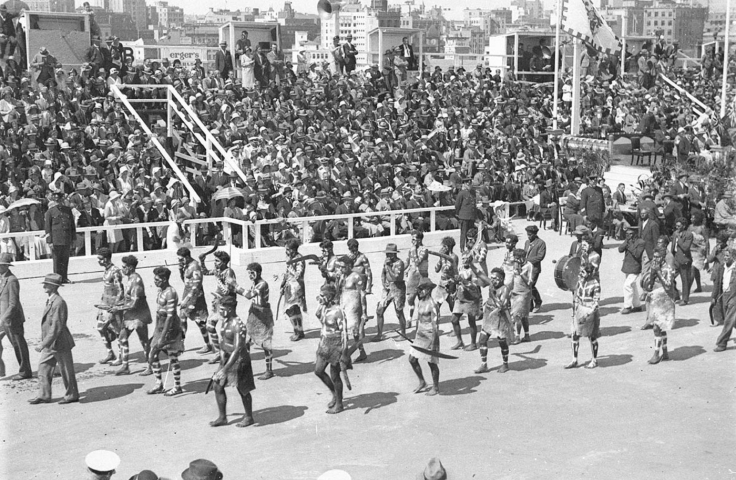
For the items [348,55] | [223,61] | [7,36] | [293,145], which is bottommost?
[293,145]

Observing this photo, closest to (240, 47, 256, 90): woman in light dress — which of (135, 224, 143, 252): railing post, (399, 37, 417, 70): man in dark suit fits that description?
(399, 37, 417, 70): man in dark suit

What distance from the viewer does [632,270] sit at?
57.6ft

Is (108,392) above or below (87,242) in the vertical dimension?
below

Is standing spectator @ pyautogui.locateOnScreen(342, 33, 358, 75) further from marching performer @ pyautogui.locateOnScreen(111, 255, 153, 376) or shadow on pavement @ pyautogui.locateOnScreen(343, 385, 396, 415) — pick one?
shadow on pavement @ pyautogui.locateOnScreen(343, 385, 396, 415)

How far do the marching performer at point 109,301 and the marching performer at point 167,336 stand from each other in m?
1.15

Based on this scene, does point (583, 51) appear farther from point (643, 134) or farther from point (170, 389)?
point (170, 389)

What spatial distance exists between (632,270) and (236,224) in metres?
8.60

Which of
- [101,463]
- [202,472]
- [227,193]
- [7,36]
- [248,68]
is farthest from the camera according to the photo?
[248,68]

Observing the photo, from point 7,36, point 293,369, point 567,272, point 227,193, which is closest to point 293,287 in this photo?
point 293,369

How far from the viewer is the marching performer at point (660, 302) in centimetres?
1460

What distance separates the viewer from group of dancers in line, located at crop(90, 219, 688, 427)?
41.6ft

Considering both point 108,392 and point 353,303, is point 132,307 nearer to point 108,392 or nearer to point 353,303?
point 108,392

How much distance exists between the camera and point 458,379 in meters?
14.2

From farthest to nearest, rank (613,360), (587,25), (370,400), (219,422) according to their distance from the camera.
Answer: (587,25) → (613,360) → (370,400) → (219,422)
